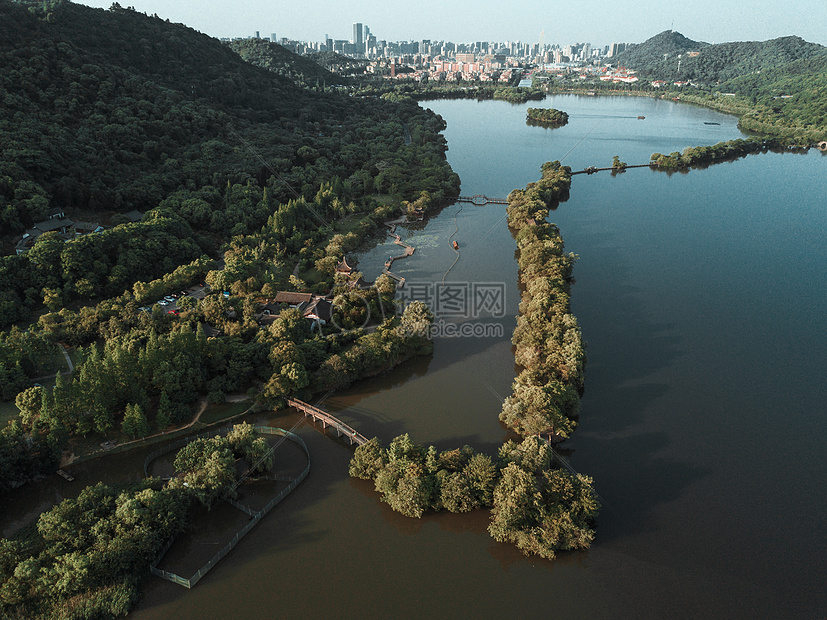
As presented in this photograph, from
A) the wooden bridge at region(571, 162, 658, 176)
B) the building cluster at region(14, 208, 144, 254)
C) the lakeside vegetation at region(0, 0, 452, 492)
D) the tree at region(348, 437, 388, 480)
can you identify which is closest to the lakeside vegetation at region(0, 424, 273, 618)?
the lakeside vegetation at region(0, 0, 452, 492)

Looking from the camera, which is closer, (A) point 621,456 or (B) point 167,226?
(A) point 621,456

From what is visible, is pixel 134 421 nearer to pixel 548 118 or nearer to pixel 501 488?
pixel 501 488

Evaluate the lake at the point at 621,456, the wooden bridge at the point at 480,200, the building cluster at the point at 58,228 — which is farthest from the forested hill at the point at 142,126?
the lake at the point at 621,456

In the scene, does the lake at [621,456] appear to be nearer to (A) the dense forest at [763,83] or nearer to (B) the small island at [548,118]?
(A) the dense forest at [763,83]

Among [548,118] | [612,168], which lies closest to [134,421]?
[612,168]

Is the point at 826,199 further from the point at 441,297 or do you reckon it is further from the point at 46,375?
the point at 46,375

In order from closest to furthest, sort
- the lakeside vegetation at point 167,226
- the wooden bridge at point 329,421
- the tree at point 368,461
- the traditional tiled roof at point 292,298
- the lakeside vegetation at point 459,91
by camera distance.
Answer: the tree at point 368,461, the wooden bridge at point 329,421, the lakeside vegetation at point 167,226, the traditional tiled roof at point 292,298, the lakeside vegetation at point 459,91

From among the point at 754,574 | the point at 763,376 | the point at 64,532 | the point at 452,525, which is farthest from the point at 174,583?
the point at 763,376
